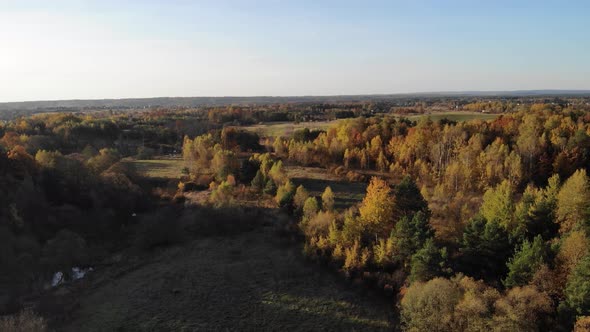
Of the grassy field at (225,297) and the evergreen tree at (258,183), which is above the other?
the evergreen tree at (258,183)

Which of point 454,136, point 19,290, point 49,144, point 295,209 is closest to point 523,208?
point 295,209

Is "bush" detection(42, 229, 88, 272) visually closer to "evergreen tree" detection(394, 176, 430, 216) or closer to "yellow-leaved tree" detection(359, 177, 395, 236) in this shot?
"yellow-leaved tree" detection(359, 177, 395, 236)

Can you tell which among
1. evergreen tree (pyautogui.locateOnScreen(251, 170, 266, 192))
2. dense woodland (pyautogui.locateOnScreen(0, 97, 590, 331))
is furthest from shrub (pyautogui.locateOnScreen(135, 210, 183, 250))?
evergreen tree (pyautogui.locateOnScreen(251, 170, 266, 192))

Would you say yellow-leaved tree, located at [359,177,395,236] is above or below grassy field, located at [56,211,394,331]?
above

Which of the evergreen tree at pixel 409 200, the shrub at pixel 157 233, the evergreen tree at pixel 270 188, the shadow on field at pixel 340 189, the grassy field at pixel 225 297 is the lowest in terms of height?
the grassy field at pixel 225 297

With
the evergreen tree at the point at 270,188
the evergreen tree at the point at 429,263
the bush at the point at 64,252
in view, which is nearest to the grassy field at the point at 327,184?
the evergreen tree at the point at 270,188

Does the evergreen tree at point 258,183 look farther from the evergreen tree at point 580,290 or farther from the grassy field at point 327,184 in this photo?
the evergreen tree at point 580,290

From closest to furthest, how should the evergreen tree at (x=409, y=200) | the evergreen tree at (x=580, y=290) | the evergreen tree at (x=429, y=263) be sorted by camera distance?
1. the evergreen tree at (x=580, y=290)
2. the evergreen tree at (x=429, y=263)
3. the evergreen tree at (x=409, y=200)
